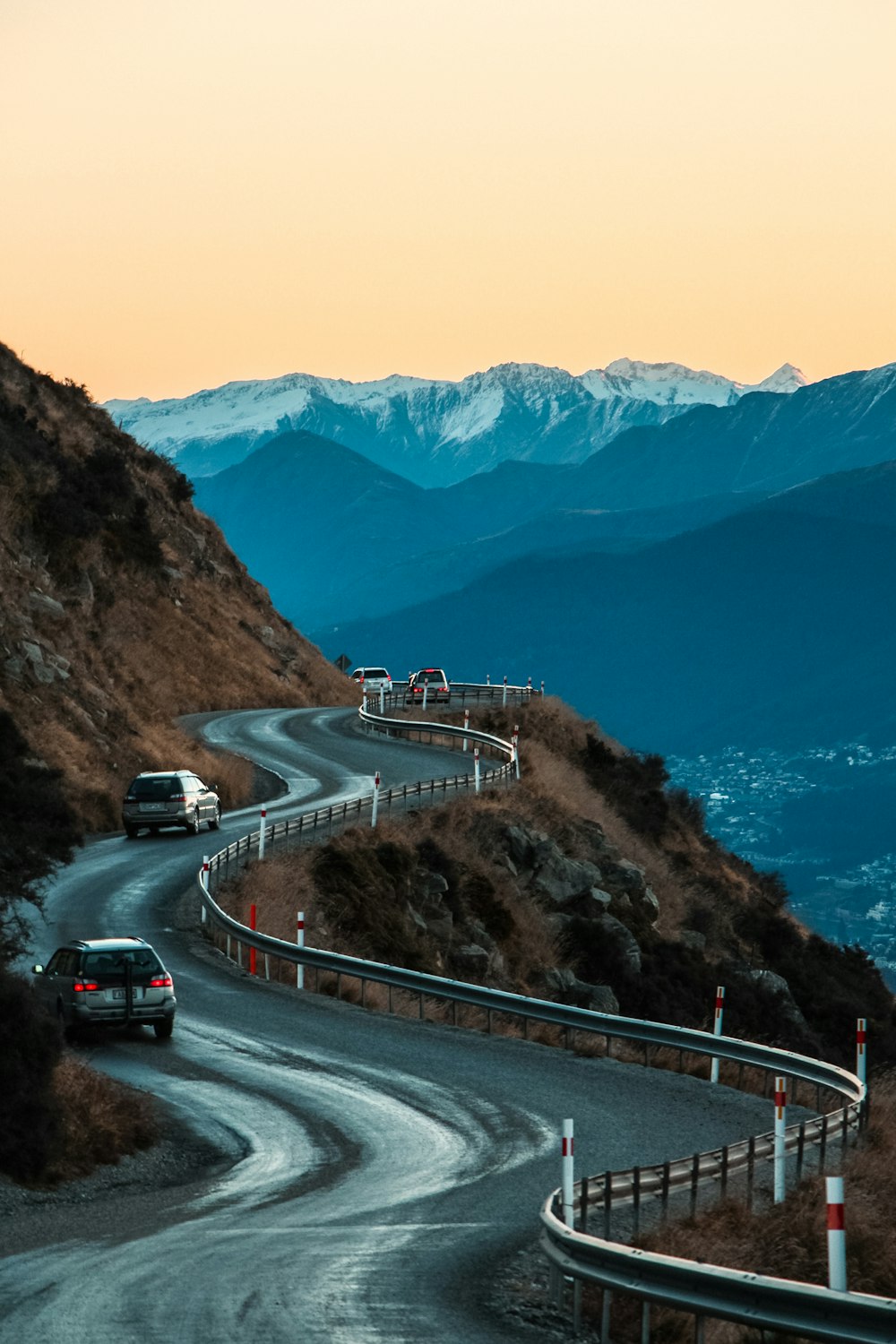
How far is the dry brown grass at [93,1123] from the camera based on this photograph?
1562 cm

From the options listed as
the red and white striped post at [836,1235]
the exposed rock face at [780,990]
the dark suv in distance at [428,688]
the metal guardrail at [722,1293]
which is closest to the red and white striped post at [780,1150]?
the metal guardrail at [722,1293]

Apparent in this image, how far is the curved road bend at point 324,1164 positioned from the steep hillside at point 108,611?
15.5 metres

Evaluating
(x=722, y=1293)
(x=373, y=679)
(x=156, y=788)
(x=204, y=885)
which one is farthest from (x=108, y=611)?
(x=722, y=1293)

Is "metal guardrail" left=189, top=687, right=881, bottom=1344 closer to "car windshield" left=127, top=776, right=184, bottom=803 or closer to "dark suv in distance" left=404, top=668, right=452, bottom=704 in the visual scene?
"car windshield" left=127, top=776, right=184, bottom=803

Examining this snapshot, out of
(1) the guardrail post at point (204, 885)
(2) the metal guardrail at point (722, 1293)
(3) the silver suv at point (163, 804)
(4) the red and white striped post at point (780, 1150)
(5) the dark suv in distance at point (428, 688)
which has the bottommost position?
(2) the metal guardrail at point (722, 1293)

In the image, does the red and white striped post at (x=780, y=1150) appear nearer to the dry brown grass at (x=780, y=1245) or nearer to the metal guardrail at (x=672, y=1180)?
the dry brown grass at (x=780, y=1245)

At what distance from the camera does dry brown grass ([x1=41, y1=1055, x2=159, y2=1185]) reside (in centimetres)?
1562

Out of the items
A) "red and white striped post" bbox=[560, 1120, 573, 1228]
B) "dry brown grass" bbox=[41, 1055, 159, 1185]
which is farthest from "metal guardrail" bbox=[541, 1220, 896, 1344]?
"dry brown grass" bbox=[41, 1055, 159, 1185]

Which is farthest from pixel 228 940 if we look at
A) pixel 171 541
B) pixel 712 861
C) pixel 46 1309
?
pixel 171 541

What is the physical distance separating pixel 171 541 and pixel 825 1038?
39569 millimetres

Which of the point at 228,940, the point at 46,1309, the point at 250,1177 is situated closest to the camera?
the point at 46,1309

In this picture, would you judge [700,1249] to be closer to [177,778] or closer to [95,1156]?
[95,1156]

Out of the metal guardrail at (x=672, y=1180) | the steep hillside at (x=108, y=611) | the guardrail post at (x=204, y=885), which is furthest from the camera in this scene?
the steep hillside at (x=108, y=611)

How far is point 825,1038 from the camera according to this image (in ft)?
136
